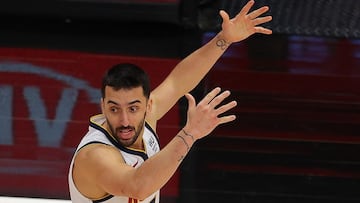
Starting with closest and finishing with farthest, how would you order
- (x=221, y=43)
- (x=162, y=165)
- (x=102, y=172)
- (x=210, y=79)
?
(x=162, y=165)
(x=102, y=172)
(x=221, y=43)
(x=210, y=79)

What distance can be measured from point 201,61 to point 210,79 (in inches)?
73.4

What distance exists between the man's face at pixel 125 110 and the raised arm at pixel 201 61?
0.54 m

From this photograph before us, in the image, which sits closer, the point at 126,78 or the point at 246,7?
the point at 126,78

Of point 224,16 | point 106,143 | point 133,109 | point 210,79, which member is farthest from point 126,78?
point 210,79

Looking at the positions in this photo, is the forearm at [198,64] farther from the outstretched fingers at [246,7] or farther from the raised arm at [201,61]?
the outstretched fingers at [246,7]

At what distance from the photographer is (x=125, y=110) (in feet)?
8.52

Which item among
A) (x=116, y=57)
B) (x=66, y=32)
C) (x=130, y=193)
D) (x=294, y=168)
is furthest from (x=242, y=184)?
(x=130, y=193)

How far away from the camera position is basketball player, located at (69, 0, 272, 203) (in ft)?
7.93

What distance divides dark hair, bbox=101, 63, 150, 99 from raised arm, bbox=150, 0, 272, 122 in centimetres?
52

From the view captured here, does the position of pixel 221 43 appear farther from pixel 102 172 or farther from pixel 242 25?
pixel 102 172

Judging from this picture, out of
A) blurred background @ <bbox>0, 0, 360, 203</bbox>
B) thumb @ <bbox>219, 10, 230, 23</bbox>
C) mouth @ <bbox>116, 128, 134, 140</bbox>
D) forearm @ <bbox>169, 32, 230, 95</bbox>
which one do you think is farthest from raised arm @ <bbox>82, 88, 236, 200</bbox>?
blurred background @ <bbox>0, 0, 360, 203</bbox>

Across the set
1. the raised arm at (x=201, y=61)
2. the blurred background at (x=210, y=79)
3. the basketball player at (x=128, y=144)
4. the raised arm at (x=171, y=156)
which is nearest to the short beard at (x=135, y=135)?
the basketball player at (x=128, y=144)

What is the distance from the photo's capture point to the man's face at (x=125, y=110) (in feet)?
8.52

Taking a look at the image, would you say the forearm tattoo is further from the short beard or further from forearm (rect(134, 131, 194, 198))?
forearm (rect(134, 131, 194, 198))
